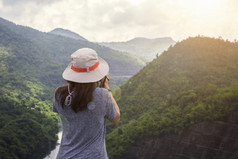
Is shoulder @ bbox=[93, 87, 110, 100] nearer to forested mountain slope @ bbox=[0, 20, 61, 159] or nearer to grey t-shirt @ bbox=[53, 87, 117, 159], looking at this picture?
grey t-shirt @ bbox=[53, 87, 117, 159]

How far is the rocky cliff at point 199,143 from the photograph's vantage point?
9070 mm

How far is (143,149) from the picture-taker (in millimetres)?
15672

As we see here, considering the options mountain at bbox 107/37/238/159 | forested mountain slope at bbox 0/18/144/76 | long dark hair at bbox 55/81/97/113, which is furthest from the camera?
forested mountain slope at bbox 0/18/144/76

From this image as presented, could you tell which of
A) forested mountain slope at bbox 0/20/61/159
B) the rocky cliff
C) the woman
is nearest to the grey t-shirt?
the woman

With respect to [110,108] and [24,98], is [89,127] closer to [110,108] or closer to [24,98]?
[110,108]

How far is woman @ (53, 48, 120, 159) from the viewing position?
1.40 m

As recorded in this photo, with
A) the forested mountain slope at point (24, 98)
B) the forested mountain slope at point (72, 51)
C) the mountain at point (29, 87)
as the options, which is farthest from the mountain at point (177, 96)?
the forested mountain slope at point (72, 51)

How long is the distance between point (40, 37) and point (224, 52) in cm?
13368

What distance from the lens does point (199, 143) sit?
11039 millimetres

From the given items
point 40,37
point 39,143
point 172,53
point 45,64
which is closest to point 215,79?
point 172,53

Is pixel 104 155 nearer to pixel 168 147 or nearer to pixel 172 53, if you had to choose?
pixel 168 147

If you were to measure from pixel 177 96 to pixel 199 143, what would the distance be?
8164 mm

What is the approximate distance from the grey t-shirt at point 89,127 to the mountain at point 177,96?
455cm

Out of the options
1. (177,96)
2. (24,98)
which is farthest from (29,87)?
(177,96)
